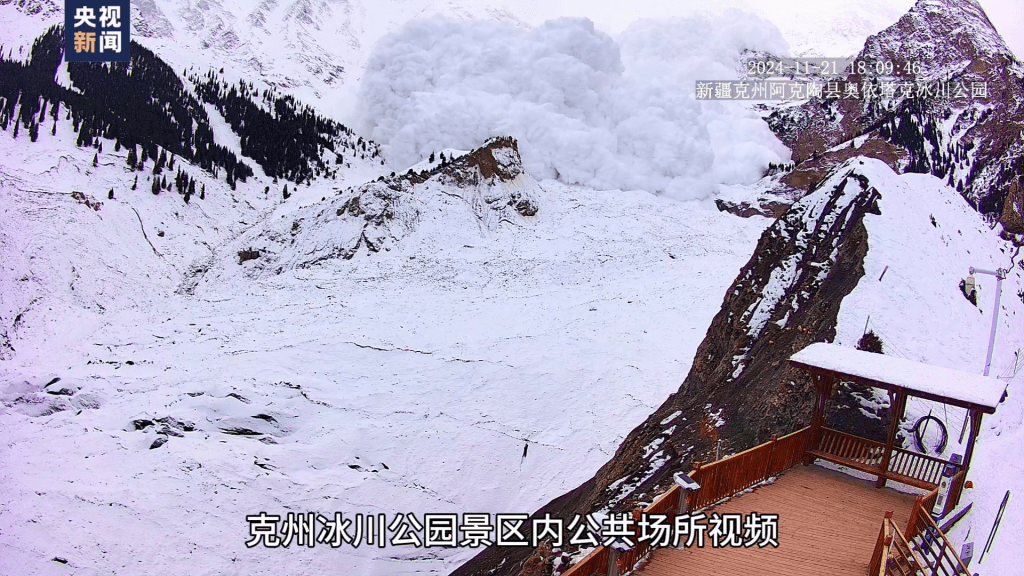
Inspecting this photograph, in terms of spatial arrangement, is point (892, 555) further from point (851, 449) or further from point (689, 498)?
point (851, 449)

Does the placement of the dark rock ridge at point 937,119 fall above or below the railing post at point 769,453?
above

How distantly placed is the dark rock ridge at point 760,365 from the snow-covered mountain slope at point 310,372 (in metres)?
3.96

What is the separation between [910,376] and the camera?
9.60 m

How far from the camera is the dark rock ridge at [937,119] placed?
45812 millimetres

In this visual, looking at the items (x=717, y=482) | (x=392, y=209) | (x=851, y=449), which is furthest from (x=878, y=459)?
(x=392, y=209)

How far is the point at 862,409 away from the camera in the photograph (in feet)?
37.0

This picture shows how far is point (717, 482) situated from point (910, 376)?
11.0ft

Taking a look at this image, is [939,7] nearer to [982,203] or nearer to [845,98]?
[845,98]

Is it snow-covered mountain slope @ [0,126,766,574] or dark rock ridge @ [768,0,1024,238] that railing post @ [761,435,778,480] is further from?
dark rock ridge @ [768,0,1024,238]

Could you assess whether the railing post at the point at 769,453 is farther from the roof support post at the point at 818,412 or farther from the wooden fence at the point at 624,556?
the wooden fence at the point at 624,556

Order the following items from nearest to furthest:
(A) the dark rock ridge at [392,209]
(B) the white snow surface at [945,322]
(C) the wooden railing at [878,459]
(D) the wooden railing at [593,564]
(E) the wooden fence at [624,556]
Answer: (D) the wooden railing at [593,564], (E) the wooden fence at [624,556], (C) the wooden railing at [878,459], (B) the white snow surface at [945,322], (A) the dark rock ridge at [392,209]

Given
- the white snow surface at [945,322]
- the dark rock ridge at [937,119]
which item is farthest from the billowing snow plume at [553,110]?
the white snow surface at [945,322]

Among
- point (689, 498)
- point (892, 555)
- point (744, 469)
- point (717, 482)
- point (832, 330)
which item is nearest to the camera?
point (892, 555)

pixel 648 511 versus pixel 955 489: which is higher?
pixel 648 511
